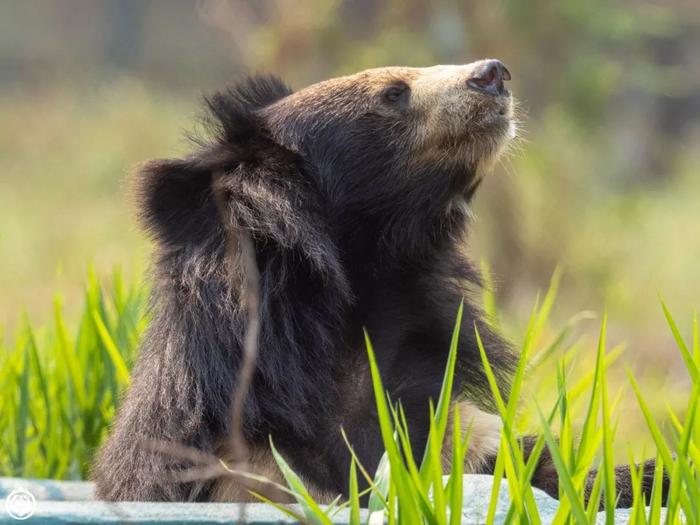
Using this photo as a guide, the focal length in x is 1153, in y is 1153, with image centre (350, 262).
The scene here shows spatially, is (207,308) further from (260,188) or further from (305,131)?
(305,131)

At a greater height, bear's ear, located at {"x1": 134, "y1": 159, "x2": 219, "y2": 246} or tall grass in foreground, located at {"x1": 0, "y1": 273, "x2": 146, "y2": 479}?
bear's ear, located at {"x1": 134, "y1": 159, "x2": 219, "y2": 246}

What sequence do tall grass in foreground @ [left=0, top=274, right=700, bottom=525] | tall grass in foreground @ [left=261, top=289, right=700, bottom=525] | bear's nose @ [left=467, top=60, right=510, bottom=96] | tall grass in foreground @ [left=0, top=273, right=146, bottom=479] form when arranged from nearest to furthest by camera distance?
tall grass in foreground @ [left=261, top=289, right=700, bottom=525], tall grass in foreground @ [left=0, top=274, right=700, bottom=525], bear's nose @ [left=467, top=60, right=510, bottom=96], tall grass in foreground @ [left=0, top=273, right=146, bottom=479]

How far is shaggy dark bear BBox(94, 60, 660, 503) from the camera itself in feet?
8.02

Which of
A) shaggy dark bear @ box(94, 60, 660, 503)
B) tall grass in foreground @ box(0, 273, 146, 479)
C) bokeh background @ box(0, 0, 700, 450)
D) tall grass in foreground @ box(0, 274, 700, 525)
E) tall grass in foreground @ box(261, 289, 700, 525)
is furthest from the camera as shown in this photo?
bokeh background @ box(0, 0, 700, 450)

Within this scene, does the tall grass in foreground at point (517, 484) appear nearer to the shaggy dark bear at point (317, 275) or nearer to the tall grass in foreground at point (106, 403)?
the tall grass in foreground at point (106, 403)

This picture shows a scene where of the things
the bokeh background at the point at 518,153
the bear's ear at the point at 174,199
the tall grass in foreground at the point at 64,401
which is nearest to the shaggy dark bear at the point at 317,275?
the bear's ear at the point at 174,199

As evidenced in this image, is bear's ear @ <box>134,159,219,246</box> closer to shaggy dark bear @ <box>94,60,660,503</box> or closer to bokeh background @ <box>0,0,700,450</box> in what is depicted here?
shaggy dark bear @ <box>94,60,660,503</box>

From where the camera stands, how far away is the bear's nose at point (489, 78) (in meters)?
2.80

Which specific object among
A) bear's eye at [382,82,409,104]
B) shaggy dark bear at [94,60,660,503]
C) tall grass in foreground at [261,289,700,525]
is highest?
bear's eye at [382,82,409,104]

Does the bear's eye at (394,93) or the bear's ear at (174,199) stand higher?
the bear's eye at (394,93)

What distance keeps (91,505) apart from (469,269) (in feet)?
4.36

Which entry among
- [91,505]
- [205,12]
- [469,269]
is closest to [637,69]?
[205,12]

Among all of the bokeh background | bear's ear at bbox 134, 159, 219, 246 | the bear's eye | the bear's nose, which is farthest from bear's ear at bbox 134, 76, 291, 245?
the bear's nose

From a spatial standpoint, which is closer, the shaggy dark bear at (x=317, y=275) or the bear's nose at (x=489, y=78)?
the shaggy dark bear at (x=317, y=275)
